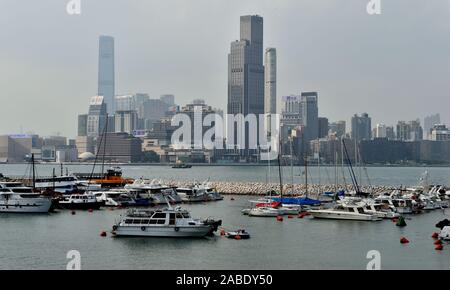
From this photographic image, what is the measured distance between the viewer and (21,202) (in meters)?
34.5

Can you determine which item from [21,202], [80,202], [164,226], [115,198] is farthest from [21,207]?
[164,226]

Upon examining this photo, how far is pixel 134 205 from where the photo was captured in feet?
136

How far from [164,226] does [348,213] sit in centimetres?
1082

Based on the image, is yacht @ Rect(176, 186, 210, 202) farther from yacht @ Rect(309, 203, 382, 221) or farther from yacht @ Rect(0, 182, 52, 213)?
yacht @ Rect(309, 203, 382, 221)

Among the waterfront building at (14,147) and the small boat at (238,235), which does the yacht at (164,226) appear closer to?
the small boat at (238,235)

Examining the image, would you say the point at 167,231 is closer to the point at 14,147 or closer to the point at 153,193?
the point at 153,193

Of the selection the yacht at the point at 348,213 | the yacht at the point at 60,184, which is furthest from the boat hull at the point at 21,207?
the yacht at the point at 348,213

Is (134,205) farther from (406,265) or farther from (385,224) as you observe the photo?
(406,265)

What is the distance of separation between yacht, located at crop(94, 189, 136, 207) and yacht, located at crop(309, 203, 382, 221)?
12.2m

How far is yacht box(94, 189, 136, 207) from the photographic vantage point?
133 ft

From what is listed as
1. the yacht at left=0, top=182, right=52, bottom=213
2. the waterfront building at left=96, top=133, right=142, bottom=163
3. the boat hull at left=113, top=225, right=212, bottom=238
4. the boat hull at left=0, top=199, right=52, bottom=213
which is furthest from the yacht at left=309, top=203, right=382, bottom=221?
the waterfront building at left=96, top=133, right=142, bottom=163

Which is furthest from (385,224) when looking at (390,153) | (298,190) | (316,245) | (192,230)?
(390,153)

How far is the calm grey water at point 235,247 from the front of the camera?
20672mm
